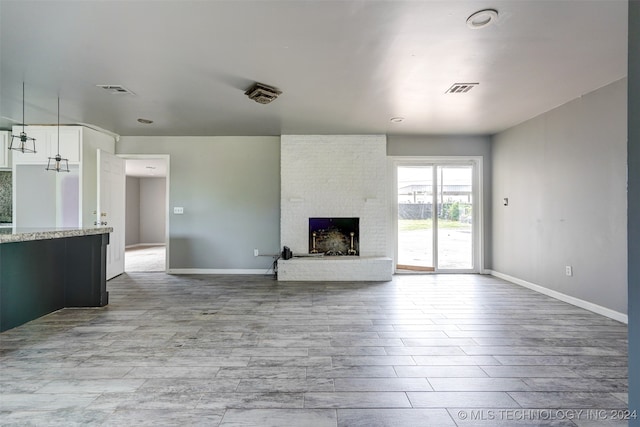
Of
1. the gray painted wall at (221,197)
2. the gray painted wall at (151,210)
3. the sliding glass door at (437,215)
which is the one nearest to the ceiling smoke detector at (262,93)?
the gray painted wall at (221,197)

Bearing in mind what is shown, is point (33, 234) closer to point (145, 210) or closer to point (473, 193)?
point (473, 193)

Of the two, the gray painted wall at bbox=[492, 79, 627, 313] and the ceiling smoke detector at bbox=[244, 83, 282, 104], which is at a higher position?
the ceiling smoke detector at bbox=[244, 83, 282, 104]

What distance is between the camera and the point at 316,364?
7.41 ft

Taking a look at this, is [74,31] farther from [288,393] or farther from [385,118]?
[385,118]

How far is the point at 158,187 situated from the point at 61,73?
8.50 m

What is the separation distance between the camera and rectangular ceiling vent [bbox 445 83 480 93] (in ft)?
10.6

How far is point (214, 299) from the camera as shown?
3.96 metres

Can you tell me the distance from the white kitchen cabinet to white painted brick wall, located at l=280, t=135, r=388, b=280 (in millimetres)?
3113

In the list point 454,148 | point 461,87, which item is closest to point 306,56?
point 461,87

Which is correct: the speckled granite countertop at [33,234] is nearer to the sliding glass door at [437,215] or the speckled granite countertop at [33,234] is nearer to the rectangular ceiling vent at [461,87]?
the rectangular ceiling vent at [461,87]

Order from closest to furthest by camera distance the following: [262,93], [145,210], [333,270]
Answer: [262,93], [333,270], [145,210]

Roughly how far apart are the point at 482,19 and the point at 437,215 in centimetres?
396

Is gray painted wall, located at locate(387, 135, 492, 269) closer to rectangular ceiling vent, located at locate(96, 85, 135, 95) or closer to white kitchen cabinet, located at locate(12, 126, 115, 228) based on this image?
rectangular ceiling vent, located at locate(96, 85, 135, 95)

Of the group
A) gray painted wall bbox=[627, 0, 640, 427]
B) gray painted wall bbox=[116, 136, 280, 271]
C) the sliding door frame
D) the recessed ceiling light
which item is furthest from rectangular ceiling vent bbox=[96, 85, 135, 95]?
the sliding door frame
